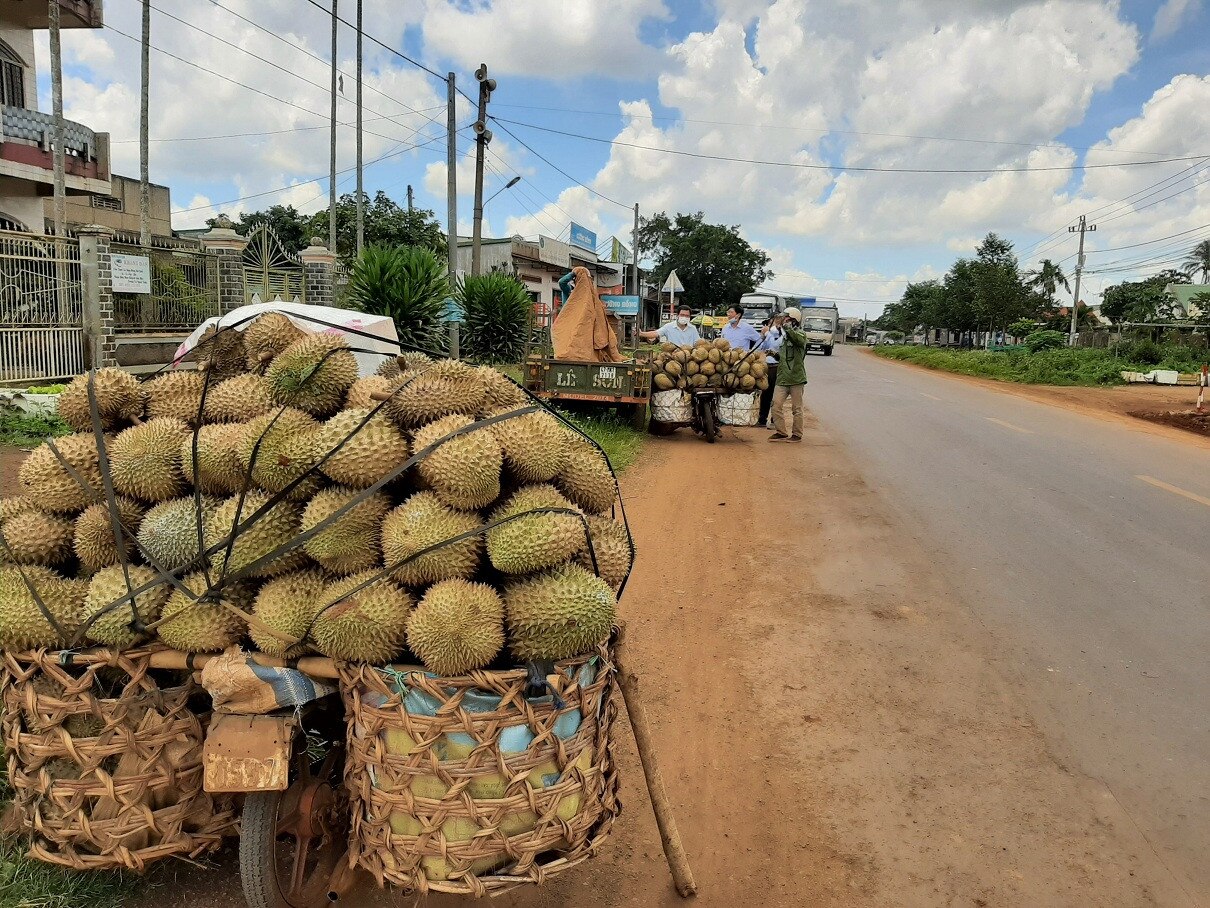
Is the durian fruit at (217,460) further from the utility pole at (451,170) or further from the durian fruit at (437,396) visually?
the utility pole at (451,170)

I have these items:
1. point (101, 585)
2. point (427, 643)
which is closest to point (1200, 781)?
point (427, 643)

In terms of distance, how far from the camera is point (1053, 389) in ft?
73.0

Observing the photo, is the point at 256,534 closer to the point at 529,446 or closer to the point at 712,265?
the point at 529,446

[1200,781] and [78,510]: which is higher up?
[78,510]

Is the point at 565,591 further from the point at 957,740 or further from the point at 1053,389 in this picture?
the point at 1053,389

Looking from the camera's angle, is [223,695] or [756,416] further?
[756,416]

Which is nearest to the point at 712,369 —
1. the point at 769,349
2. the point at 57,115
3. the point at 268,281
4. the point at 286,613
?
the point at 769,349

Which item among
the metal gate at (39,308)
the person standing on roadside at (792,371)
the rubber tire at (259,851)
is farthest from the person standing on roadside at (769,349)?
the rubber tire at (259,851)

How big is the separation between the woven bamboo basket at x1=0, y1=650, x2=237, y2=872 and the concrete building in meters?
18.8

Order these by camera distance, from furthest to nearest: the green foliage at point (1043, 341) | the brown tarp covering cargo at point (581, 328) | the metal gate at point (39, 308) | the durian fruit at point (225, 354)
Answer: the green foliage at point (1043, 341) < the brown tarp covering cargo at point (581, 328) < the metal gate at point (39, 308) < the durian fruit at point (225, 354)

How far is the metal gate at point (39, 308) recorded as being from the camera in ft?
35.2

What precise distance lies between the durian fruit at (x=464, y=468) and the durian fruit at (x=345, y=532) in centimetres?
18

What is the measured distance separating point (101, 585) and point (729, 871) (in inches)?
84.0

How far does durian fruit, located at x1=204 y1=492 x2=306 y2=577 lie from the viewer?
231 cm
